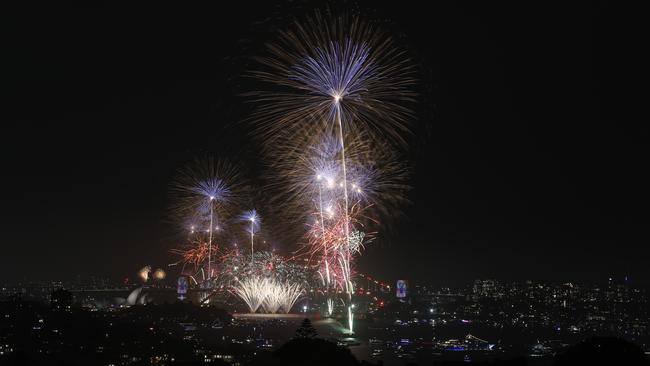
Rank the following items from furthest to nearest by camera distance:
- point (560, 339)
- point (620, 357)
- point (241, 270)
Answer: point (560, 339), point (241, 270), point (620, 357)

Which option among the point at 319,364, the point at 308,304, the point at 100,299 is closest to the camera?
the point at 319,364

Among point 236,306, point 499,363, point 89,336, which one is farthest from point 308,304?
point 499,363

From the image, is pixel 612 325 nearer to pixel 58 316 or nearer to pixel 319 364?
pixel 58 316

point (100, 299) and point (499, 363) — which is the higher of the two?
point (100, 299)

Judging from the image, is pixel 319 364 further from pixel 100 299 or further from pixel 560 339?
pixel 100 299

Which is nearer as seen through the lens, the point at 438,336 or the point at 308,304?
the point at 438,336

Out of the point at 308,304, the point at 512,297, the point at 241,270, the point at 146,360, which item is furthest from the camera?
the point at 512,297

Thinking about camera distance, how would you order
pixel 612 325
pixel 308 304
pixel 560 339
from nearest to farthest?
pixel 560 339 → pixel 308 304 → pixel 612 325

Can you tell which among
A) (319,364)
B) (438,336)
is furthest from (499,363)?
(438,336)

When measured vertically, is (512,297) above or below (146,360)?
above
